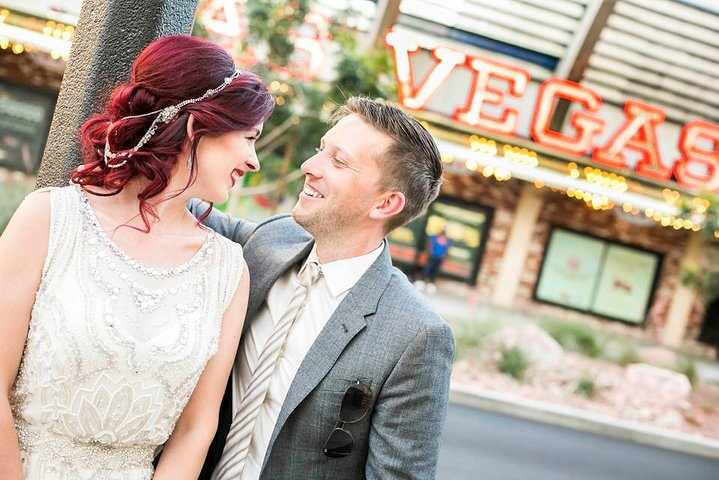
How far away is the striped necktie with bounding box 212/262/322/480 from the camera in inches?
77.8

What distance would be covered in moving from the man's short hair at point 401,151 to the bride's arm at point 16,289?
1077 millimetres

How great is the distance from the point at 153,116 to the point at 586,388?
8.58 metres

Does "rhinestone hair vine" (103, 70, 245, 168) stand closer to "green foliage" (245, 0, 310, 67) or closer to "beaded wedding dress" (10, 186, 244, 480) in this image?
"beaded wedding dress" (10, 186, 244, 480)

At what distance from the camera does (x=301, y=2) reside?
741 centimetres

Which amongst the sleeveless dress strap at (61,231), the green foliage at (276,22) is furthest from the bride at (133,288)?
the green foliage at (276,22)

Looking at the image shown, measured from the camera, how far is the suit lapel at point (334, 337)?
195 centimetres

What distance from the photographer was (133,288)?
1.71 meters

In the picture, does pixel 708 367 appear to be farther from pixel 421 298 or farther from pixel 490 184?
pixel 421 298

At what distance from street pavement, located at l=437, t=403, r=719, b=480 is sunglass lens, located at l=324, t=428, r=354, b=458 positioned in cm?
410

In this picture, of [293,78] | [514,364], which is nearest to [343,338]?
[293,78]

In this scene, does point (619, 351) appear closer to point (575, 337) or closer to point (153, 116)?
point (575, 337)

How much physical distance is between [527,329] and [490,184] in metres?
Answer: 4.18

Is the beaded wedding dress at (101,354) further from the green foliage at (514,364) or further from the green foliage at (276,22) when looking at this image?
the green foliage at (514,364)

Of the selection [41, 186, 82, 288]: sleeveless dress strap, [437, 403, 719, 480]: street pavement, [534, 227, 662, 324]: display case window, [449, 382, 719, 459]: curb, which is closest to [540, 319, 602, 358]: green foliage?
[449, 382, 719, 459]: curb
